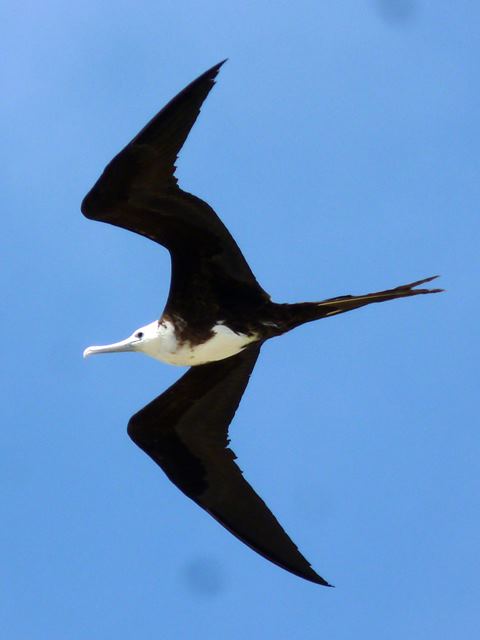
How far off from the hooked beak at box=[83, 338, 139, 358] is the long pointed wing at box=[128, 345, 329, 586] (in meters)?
0.33

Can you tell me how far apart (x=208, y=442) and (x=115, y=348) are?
713mm

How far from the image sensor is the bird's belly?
7.17 metres

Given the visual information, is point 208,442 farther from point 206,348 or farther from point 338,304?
point 338,304

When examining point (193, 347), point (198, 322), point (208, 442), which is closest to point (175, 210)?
point (198, 322)

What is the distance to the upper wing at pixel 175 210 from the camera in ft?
21.0

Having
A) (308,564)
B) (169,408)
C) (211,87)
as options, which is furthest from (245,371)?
(211,87)

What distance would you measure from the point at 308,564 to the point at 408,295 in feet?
5.12

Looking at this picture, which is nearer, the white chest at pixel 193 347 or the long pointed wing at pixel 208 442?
the white chest at pixel 193 347

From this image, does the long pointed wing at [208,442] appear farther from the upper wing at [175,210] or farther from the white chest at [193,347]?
the upper wing at [175,210]

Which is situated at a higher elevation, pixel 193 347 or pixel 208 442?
pixel 193 347

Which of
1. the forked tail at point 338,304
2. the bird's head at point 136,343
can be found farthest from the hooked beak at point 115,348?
the forked tail at point 338,304

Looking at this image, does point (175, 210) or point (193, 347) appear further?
point (193, 347)

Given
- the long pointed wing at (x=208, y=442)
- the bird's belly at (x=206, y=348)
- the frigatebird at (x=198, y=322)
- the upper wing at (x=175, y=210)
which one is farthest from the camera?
the long pointed wing at (x=208, y=442)

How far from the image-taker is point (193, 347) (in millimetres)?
7203
